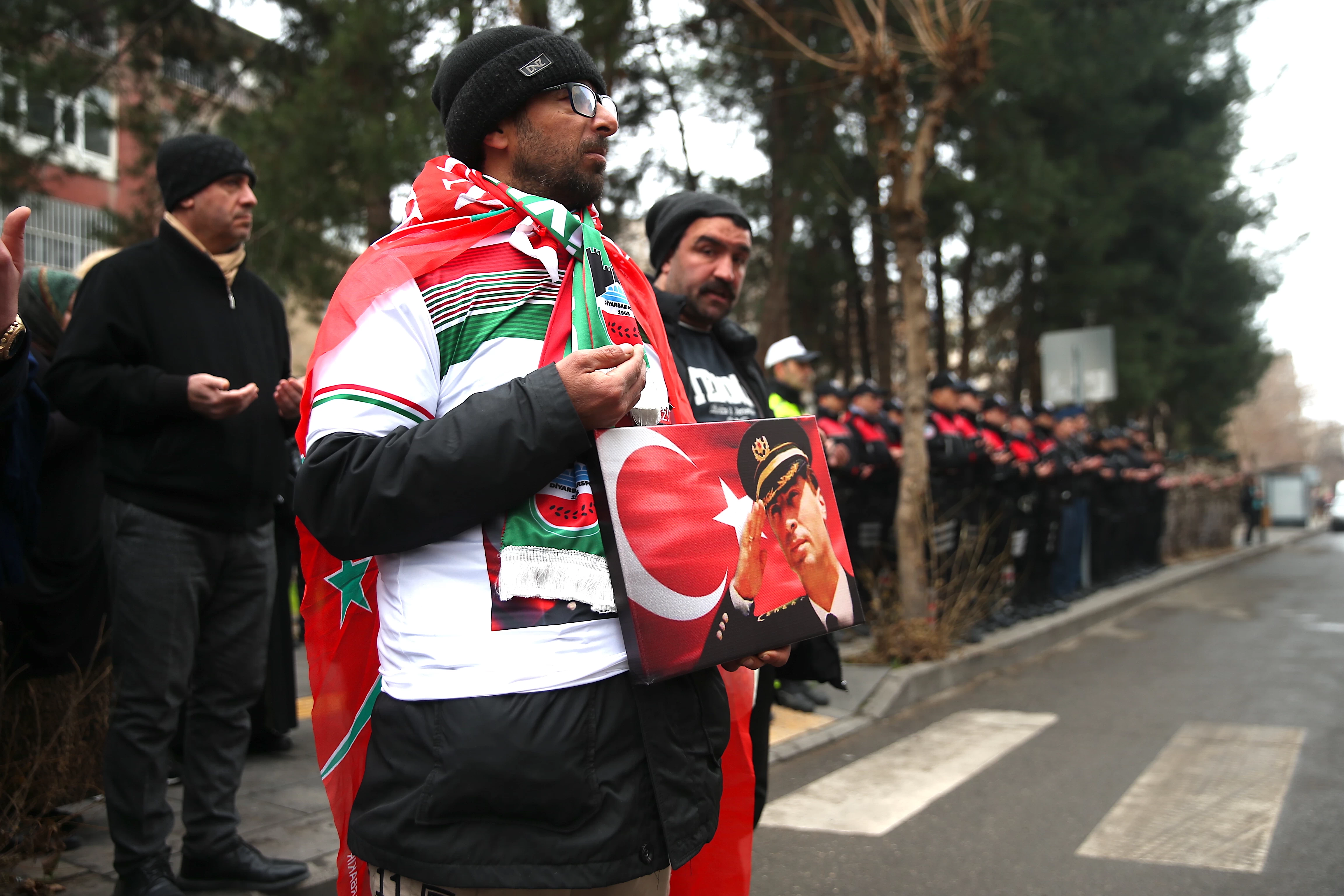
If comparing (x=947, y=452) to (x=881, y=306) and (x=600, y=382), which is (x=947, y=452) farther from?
(x=881, y=306)

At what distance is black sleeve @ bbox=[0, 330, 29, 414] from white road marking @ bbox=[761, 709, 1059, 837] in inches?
125

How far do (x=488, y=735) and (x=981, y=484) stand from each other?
8.37 m

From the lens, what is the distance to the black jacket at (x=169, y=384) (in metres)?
2.84

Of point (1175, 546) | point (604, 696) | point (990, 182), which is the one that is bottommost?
point (1175, 546)

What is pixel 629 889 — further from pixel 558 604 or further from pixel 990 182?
pixel 990 182

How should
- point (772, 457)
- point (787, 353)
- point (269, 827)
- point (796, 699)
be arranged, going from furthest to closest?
1. point (787, 353)
2. point (796, 699)
3. point (269, 827)
4. point (772, 457)

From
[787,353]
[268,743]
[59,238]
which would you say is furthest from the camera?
[59,238]

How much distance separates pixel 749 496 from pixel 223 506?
192 cm

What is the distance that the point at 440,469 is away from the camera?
137 cm

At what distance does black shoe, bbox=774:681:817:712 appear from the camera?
19.9ft

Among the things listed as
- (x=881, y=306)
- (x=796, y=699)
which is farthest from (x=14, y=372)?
(x=881, y=306)

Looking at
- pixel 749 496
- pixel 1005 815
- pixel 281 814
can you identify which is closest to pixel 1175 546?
pixel 1005 815

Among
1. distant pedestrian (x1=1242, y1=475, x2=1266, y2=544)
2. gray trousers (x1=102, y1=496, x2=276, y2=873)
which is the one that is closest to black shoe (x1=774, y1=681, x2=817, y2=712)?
gray trousers (x1=102, y1=496, x2=276, y2=873)

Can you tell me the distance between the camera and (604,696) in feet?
4.73
